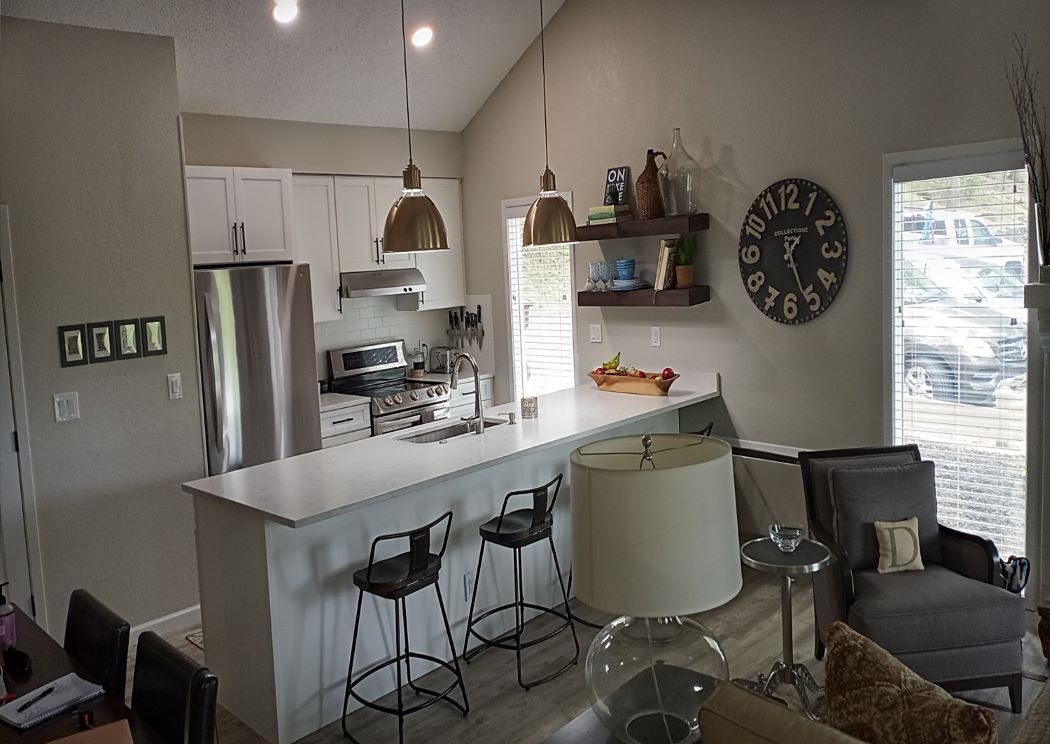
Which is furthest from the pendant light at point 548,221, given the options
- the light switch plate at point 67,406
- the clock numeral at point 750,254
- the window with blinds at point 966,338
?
the light switch plate at point 67,406

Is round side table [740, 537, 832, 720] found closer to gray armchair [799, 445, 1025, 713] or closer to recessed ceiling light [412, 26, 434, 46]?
gray armchair [799, 445, 1025, 713]

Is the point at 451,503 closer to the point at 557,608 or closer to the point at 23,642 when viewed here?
the point at 557,608

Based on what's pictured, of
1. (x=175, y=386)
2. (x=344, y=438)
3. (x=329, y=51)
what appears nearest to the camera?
(x=175, y=386)

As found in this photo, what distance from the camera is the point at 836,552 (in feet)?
11.7

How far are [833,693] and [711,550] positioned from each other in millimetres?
539

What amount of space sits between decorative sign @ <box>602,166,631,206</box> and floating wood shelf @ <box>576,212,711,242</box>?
18 centimetres

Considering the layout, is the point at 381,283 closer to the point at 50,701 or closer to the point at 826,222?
the point at 826,222

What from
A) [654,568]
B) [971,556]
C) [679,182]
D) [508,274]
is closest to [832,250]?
[679,182]

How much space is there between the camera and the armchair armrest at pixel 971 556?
3.58 meters

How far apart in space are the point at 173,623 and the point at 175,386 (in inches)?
47.2

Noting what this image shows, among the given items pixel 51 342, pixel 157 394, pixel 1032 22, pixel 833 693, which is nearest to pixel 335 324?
pixel 157 394

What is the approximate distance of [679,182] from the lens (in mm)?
5219

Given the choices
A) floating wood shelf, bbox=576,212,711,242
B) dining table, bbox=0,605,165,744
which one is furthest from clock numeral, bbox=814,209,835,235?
dining table, bbox=0,605,165,744

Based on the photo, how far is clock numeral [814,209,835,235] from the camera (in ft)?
15.2
